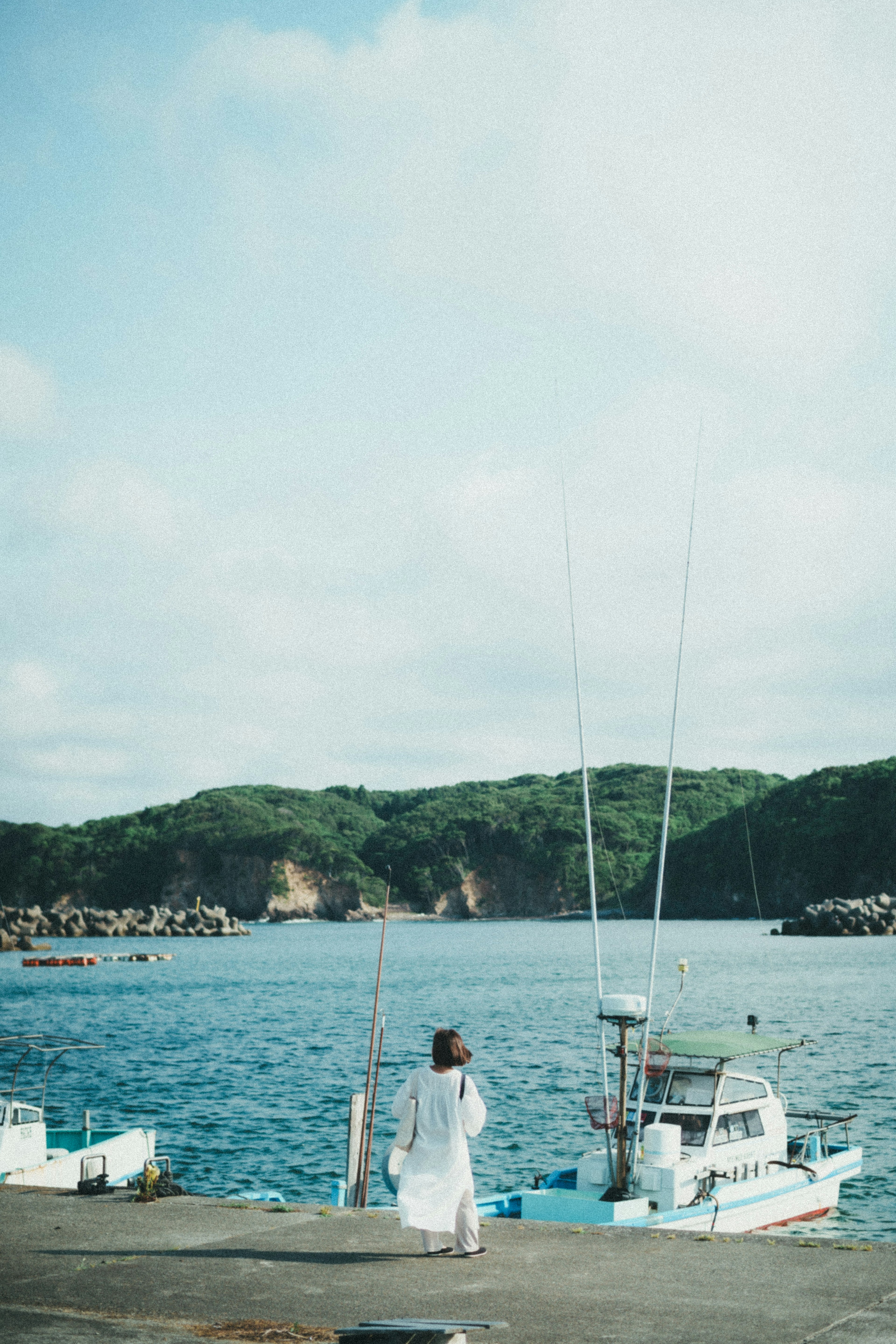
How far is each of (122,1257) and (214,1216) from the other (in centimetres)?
157

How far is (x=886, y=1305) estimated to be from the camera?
765 cm

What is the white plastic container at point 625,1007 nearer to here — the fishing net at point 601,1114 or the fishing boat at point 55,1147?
the fishing net at point 601,1114

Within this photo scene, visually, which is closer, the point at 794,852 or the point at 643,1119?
the point at 643,1119

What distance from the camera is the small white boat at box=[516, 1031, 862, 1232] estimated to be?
1515cm

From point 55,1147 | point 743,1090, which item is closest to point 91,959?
point 55,1147

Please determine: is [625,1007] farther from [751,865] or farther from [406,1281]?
[751,865]

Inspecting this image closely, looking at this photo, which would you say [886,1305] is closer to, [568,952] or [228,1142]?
[228,1142]

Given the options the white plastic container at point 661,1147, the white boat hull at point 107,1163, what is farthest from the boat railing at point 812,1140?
the white boat hull at point 107,1163

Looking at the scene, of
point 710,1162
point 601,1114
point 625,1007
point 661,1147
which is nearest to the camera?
point 625,1007

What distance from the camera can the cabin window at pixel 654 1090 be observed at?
18609 millimetres

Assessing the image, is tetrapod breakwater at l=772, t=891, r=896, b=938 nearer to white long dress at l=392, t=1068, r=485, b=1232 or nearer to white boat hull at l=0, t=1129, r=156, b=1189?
white boat hull at l=0, t=1129, r=156, b=1189

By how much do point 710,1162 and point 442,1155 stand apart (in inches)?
403

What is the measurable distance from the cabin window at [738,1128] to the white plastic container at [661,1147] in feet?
8.70

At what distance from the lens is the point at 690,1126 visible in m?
18.4
